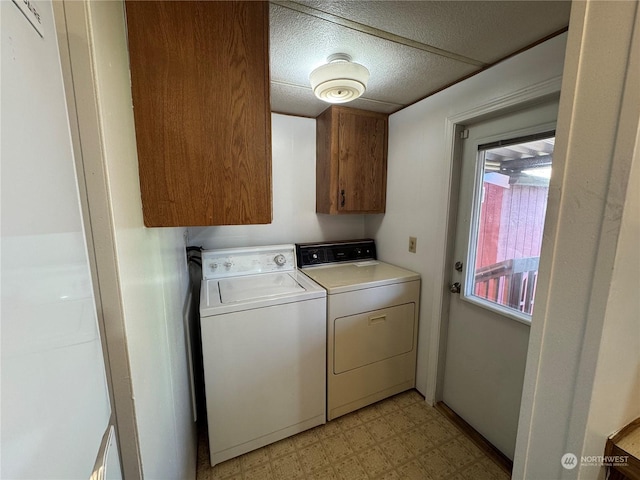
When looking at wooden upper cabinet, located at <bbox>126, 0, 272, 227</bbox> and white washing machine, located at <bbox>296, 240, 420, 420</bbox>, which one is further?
white washing machine, located at <bbox>296, 240, 420, 420</bbox>

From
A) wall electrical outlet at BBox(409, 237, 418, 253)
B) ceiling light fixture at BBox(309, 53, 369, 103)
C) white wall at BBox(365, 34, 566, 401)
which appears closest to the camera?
ceiling light fixture at BBox(309, 53, 369, 103)

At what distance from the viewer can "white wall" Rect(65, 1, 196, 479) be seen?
1.76ft

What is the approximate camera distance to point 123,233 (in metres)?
0.64

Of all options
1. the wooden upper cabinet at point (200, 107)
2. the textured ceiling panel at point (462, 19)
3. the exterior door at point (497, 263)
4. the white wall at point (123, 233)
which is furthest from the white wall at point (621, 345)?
the white wall at point (123, 233)

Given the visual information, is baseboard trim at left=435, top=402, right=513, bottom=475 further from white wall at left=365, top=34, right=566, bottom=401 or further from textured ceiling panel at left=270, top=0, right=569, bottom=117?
textured ceiling panel at left=270, top=0, right=569, bottom=117

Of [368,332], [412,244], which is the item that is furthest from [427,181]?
[368,332]

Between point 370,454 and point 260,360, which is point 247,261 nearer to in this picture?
point 260,360

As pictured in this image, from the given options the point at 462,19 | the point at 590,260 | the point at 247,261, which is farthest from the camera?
the point at 247,261

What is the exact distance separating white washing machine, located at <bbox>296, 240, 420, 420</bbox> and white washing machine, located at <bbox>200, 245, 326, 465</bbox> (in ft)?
0.31

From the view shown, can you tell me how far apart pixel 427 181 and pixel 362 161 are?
553 millimetres

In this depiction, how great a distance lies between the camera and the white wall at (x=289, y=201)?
7.02 ft

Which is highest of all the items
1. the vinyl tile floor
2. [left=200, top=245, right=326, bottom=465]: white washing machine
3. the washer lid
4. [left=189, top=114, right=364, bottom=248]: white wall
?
[left=189, top=114, right=364, bottom=248]: white wall

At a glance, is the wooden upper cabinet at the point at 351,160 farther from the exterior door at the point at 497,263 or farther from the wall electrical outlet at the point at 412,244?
the exterior door at the point at 497,263

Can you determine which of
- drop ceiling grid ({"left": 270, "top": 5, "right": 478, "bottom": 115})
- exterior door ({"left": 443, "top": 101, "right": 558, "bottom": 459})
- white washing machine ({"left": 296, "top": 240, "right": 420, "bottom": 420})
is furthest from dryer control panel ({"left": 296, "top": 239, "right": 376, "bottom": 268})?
drop ceiling grid ({"left": 270, "top": 5, "right": 478, "bottom": 115})
